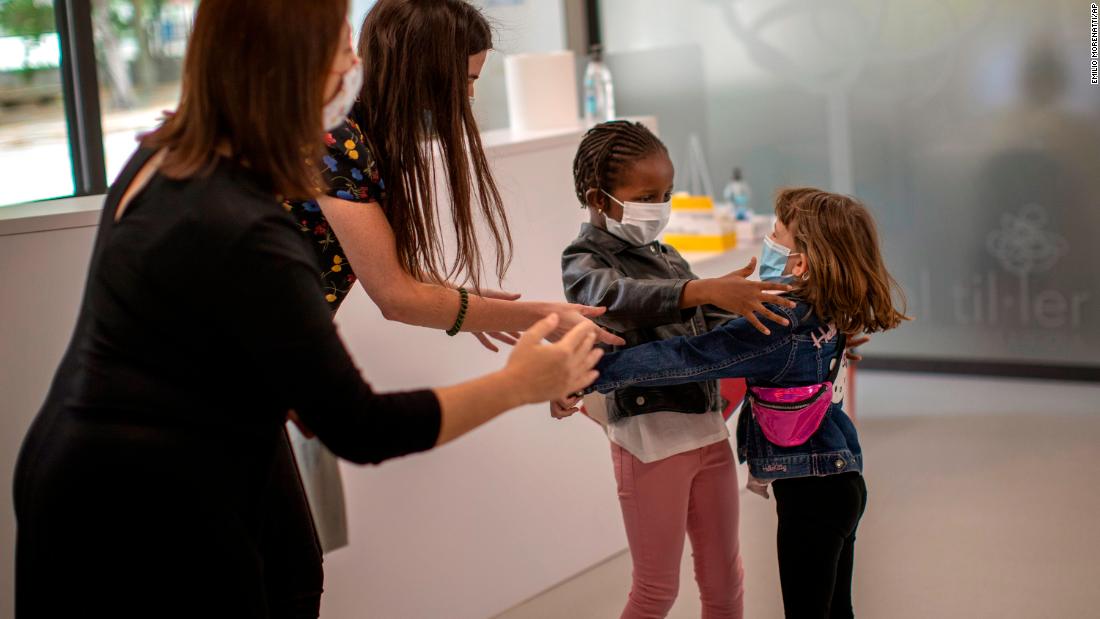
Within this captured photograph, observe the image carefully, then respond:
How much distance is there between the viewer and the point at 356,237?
65.4 inches

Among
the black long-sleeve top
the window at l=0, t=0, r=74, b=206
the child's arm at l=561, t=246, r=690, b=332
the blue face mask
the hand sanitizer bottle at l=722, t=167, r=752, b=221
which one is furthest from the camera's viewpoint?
the hand sanitizer bottle at l=722, t=167, r=752, b=221

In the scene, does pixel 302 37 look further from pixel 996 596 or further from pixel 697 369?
pixel 996 596

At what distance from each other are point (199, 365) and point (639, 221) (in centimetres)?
92

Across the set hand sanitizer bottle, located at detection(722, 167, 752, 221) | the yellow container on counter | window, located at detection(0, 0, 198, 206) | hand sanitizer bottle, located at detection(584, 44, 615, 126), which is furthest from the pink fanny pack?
hand sanitizer bottle, located at detection(584, 44, 615, 126)

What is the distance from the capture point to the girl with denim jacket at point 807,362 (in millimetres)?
1818

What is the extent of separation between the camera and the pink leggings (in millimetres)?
1946

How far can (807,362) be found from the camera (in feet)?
6.06

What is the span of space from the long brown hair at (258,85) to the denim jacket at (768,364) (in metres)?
0.77

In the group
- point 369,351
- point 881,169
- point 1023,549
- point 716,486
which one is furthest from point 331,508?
point 881,169

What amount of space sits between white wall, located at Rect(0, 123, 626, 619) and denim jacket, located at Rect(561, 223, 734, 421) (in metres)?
0.68

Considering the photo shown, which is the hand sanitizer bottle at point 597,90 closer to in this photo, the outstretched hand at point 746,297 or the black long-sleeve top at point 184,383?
the outstretched hand at point 746,297

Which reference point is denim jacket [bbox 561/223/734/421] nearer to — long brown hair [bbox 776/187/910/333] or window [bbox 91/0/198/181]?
long brown hair [bbox 776/187/910/333]

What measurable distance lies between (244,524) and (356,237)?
52cm

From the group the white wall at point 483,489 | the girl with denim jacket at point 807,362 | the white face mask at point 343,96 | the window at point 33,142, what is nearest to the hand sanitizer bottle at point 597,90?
the white wall at point 483,489
